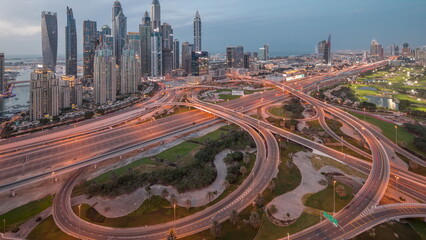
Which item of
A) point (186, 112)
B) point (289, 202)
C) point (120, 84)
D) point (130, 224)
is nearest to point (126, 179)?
point (130, 224)

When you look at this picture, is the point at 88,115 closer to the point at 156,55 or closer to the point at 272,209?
the point at 272,209

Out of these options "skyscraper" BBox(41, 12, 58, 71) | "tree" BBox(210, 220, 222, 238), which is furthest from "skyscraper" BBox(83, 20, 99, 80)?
"tree" BBox(210, 220, 222, 238)

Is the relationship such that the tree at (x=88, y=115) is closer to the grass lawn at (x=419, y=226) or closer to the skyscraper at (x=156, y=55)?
the grass lawn at (x=419, y=226)

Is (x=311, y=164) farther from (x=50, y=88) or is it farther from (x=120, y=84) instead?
(x=120, y=84)

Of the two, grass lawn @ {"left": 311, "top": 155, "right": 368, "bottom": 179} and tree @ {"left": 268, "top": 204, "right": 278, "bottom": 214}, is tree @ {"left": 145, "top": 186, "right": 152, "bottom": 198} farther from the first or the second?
grass lawn @ {"left": 311, "top": 155, "right": 368, "bottom": 179}

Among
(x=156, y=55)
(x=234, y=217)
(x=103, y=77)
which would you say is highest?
(x=156, y=55)

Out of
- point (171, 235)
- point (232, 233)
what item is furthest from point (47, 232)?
point (232, 233)

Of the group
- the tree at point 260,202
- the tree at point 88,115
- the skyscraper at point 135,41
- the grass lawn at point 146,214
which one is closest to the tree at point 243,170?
the grass lawn at point 146,214
